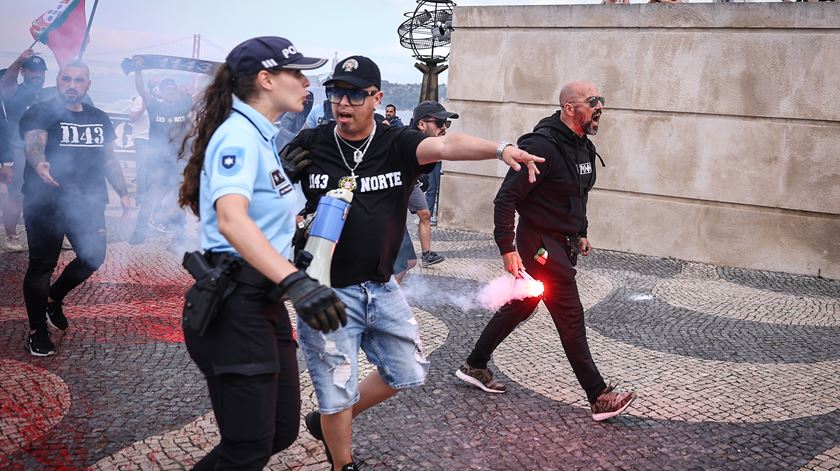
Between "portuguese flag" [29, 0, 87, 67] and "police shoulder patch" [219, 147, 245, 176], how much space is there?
6.17m

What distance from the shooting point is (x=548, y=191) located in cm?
430

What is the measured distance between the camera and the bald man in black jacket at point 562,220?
4.21m

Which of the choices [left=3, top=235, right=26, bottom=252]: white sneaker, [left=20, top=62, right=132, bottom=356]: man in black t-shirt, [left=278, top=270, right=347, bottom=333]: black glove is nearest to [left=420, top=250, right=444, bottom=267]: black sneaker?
[left=20, top=62, right=132, bottom=356]: man in black t-shirt

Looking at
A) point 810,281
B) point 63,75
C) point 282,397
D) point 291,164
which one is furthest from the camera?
point 810,281

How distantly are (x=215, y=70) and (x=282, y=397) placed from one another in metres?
1.17

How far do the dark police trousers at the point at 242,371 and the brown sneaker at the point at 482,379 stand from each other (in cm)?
229

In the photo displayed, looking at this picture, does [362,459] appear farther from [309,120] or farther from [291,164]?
[309,120]

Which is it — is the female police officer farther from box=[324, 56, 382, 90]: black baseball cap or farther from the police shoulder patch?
box=[324, 56, 382, 90]: black baseball cap

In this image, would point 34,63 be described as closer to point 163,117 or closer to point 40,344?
point 163,117

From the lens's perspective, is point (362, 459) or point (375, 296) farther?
point (362, 459)

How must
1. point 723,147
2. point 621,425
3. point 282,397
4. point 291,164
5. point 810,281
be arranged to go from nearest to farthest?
point 282,397
point 291,164
point 621,425
point 810,281
point 723,147

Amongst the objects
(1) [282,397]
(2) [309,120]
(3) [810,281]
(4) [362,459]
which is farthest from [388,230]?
(3) [810,281]

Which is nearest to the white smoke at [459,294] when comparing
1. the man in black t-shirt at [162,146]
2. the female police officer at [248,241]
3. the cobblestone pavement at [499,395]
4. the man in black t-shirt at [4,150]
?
the cobblestone pavement at [499,395]

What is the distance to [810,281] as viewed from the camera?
28.2ft
